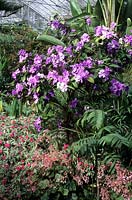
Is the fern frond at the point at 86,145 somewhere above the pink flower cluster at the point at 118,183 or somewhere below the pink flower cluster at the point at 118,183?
above

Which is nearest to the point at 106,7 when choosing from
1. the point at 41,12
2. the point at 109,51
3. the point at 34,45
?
the point at 34,45

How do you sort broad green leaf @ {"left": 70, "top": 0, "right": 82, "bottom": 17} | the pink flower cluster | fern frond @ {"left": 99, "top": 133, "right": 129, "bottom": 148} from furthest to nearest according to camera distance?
broad green leaf @ {"left": 70, "top": 0, "right": 82, "bottom": 17} → the pink flower cluster → fern frond @ {"left": 99, "top": 133, "right": 129, "bottom": 148}

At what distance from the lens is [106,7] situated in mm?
8945

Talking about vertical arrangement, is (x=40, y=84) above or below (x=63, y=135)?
above

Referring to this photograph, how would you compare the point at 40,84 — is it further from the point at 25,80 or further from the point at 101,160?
the point at 101,160

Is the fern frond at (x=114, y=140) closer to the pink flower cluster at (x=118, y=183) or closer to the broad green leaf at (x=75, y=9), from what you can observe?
the pink flower cluster at (x=118, y=183)

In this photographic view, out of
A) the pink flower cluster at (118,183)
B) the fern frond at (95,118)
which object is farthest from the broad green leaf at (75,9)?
the pink flower cluster at (118,183)

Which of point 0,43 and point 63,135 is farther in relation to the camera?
point 0,43

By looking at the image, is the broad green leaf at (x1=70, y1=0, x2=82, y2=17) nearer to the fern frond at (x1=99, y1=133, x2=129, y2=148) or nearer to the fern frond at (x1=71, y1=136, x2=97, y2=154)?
the fern frond at (x1=71, y1=136, x2=97, y2=154)

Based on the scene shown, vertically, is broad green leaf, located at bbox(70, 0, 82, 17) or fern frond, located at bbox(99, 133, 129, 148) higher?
broad green leaf, located at bbox(70, 0, 82, 17)

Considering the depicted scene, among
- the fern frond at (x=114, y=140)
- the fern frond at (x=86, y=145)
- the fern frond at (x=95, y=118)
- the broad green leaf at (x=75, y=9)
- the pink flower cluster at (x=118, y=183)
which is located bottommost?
the pink flower cluster at (x=118, y=183)

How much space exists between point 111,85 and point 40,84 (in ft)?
1.86

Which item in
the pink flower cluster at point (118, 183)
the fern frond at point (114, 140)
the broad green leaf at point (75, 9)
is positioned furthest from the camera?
the broad green leaf at point (75, 9)

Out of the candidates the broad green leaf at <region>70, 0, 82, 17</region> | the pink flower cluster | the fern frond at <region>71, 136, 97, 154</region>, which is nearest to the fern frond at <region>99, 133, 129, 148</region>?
the fern frond at <region>71, 136, 97, 154</region>
